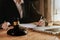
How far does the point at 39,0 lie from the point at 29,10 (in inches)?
5.1

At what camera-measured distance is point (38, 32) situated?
Result: 1081mm

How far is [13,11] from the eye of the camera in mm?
1200

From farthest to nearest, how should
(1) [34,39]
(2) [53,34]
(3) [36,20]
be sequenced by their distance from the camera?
(3) [36,20] → (2) [53,34] → (1) [34,39]

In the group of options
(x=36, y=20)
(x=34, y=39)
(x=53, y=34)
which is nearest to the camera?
(x=34, y=39)

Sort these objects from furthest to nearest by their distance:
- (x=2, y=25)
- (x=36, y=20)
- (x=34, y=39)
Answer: (x=36, y=20) < (x=2, y=25) < (x=34, y=39)

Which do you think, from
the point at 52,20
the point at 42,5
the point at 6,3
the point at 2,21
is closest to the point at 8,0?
the point at 6,3

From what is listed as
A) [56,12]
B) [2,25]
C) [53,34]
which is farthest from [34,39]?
[56,12]

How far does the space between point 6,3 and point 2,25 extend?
19cm

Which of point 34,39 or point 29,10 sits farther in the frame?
point 29,10

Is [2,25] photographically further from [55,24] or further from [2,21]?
[55,24]

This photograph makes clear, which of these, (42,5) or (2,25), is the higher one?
(42,5)

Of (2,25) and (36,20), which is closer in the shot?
(2,25)

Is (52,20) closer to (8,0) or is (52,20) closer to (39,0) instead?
(39,0)

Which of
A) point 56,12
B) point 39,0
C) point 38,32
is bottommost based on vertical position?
point 38,32
